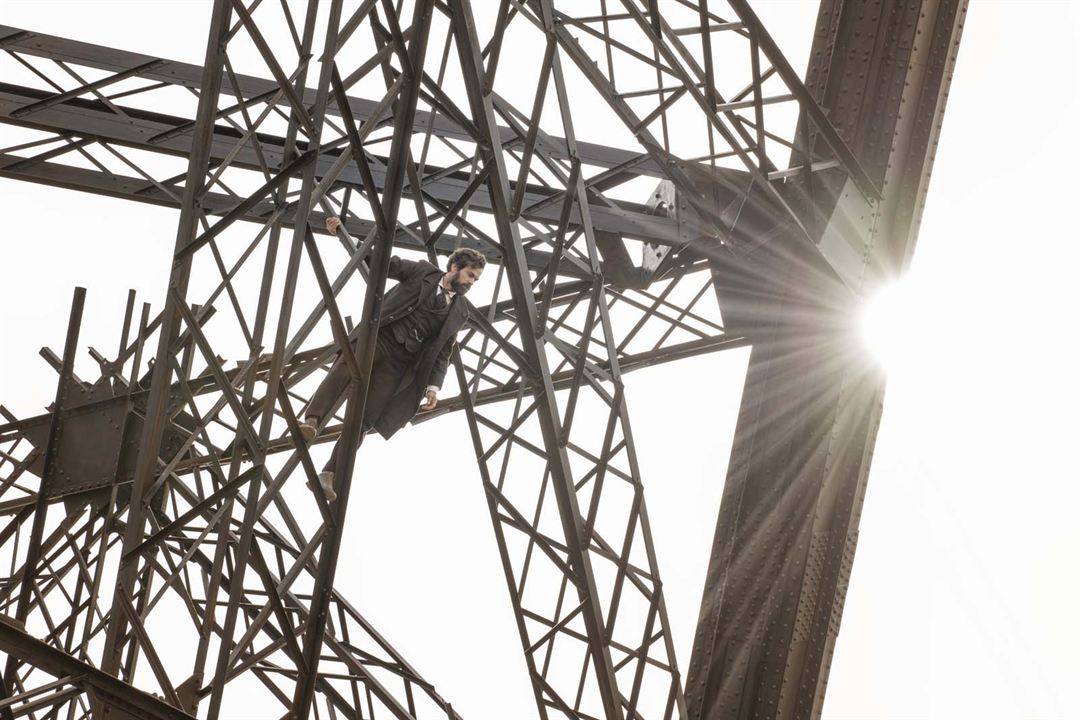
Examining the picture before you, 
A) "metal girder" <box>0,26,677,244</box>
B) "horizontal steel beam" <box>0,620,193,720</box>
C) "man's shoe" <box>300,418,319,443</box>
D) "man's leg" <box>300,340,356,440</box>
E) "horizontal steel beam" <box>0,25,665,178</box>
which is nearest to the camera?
"horizontal steel beam" <box>0,620,193,720</box>

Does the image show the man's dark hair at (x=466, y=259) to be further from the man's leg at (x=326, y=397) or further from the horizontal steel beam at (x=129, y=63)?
the horizontal steel beam at (x=129, y=63)

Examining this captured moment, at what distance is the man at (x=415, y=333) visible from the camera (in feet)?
32.5

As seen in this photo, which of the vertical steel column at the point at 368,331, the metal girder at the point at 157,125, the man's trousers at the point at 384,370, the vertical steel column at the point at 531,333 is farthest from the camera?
the metal girder at the point at 157,125

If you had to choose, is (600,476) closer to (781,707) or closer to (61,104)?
(781,707)

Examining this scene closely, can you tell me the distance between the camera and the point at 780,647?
10727 mm

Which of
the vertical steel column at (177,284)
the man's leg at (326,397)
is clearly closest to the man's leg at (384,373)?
the man's leg at (326,397)

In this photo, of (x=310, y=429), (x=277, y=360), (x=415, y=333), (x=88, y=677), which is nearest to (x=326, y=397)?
(x=310, y=429)

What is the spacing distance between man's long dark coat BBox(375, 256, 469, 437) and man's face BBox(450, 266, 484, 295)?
7 cm

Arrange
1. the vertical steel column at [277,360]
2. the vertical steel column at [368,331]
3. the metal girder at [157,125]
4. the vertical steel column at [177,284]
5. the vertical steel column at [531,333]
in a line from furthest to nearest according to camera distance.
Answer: the metal girder at [157,125]
the vertical steel column at [531,333]
the vertical steel column at [177,284]
the vertical steel column at [277,360]
the vertical steel column at [368,331]

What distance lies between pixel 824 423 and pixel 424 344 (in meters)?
3.41

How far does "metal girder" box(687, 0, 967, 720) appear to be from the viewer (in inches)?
422

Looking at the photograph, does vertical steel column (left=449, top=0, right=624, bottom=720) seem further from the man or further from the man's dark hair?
the man

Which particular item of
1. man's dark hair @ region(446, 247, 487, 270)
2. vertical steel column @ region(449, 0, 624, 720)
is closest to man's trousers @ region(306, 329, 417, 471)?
man's dark hair @ region(446, 247, 487, 270)

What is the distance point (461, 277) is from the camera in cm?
986
